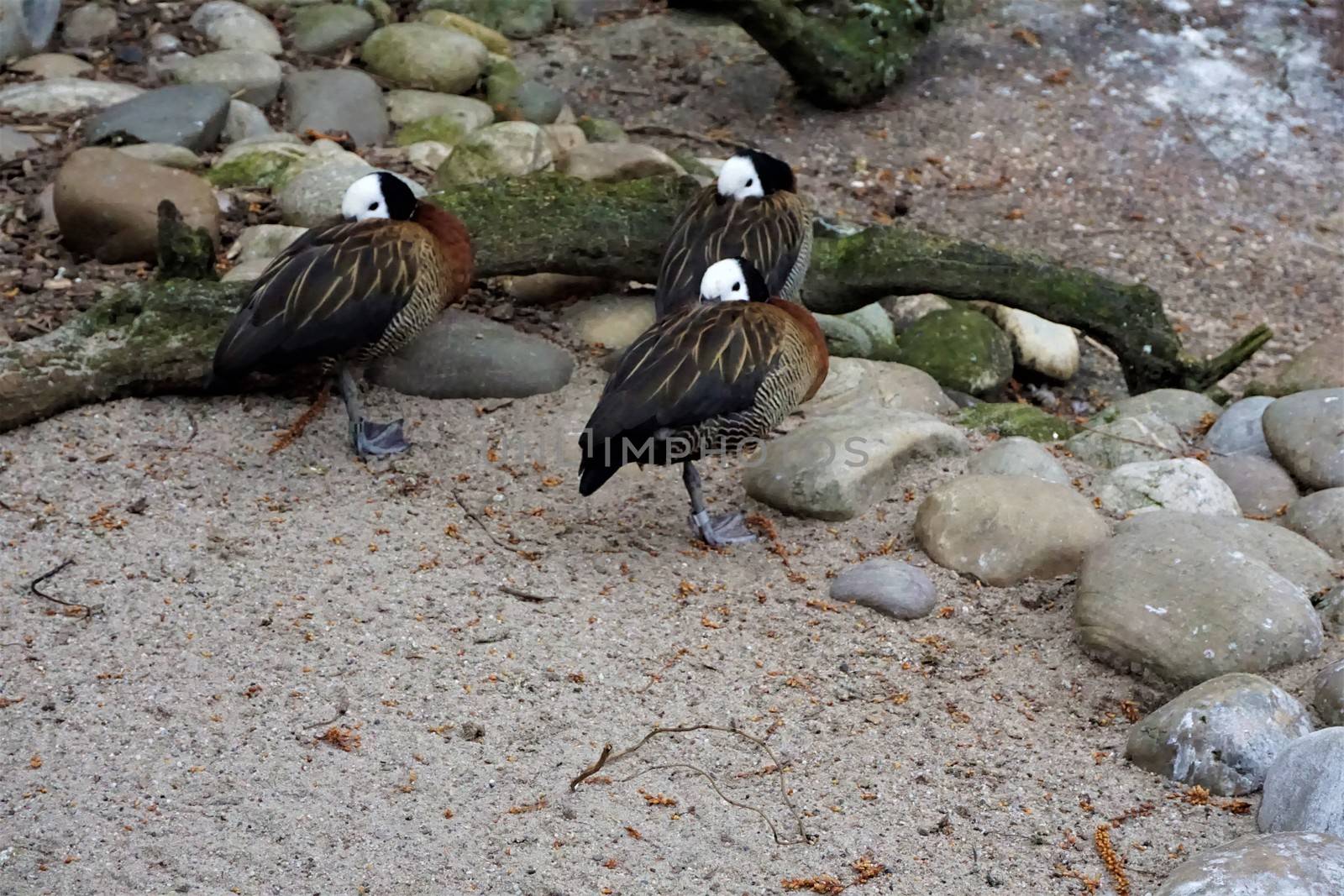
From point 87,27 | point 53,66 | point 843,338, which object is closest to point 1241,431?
point 843,338

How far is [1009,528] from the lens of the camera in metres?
4.59

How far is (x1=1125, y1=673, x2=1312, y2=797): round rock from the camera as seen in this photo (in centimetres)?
345

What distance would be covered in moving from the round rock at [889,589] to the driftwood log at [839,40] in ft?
18.4

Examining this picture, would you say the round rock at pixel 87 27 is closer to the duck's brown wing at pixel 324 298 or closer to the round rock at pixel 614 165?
the round rock at pixel 614 165

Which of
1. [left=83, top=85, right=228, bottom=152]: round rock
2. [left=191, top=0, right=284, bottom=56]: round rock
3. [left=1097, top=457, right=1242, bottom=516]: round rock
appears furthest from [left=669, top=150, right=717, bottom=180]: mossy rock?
[left=1097, top=457, right=1242, bottom=516]: round rock

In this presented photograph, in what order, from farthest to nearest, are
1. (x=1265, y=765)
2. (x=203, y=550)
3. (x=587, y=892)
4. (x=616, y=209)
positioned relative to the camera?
1. (x=616, y=209)
2. (x=203, y=550)
3. (x=1265, y=765)
4. (x=587, y=892)

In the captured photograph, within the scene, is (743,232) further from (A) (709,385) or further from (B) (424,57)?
(B) (424,57)

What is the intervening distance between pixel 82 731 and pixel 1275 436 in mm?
4350

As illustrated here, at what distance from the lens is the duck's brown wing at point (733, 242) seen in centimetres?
558

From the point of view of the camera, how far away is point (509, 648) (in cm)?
409

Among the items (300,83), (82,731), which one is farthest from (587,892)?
(300,83)

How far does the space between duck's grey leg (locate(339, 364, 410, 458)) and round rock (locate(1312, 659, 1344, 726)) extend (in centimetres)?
323

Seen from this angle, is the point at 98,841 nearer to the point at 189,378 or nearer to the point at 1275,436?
the point at 189,378

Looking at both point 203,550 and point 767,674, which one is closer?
point 767,674
